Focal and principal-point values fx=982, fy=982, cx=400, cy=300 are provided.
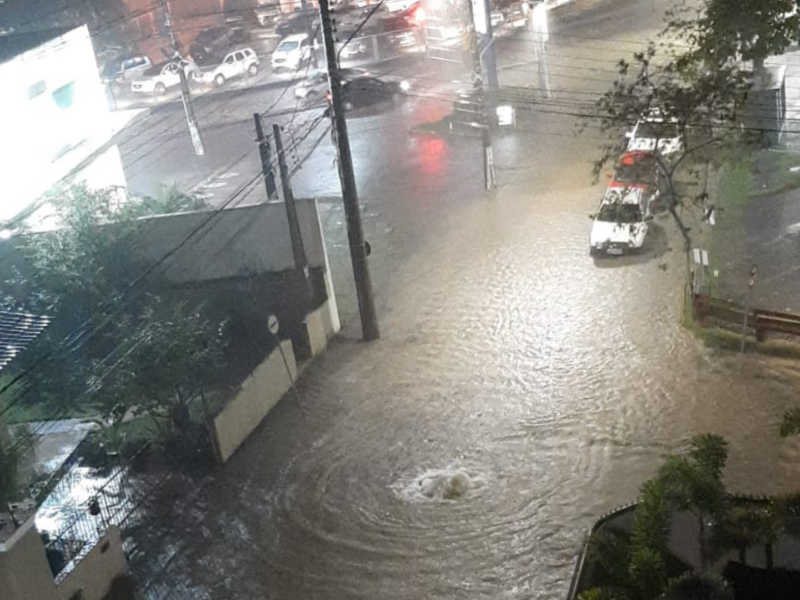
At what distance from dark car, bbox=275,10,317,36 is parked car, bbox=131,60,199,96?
5.66 metres

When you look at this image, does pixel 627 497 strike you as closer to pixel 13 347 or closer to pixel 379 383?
pixel 379 383

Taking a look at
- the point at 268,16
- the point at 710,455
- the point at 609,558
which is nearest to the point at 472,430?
the point at 710,455

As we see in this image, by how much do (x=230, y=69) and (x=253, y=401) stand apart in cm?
2509

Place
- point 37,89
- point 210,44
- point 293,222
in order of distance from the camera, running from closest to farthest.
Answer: point 293,222 < point 37,89 < point 210,44

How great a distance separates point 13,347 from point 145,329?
2144 millimetres

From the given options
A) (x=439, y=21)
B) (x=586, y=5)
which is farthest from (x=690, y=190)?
(x=586, y=5)

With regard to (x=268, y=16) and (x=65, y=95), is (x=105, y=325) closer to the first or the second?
(x=65, y=95)

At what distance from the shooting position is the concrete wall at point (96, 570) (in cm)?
1278

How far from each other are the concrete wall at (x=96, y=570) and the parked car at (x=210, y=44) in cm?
3160

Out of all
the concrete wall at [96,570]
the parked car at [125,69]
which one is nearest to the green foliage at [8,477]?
the concrete wall at [96,570]

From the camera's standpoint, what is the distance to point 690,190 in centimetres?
2544

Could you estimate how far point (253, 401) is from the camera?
58.6 feet

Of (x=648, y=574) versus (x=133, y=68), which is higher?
(x=648, y=574)

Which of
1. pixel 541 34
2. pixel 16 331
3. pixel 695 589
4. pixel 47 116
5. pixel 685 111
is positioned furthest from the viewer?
pixel 541 34
